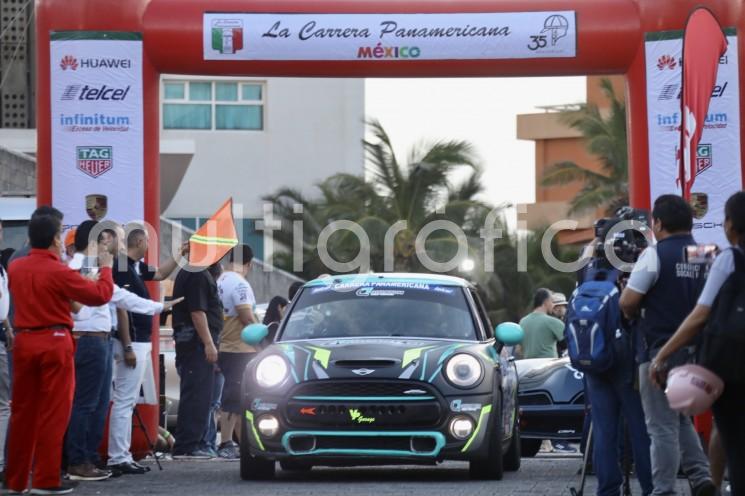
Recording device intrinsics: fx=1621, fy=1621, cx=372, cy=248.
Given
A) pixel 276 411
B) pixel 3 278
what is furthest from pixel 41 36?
pixel 276 411

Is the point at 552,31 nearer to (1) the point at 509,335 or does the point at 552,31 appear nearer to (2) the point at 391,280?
(2) the point at 391,280

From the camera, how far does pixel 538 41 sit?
48.5ft

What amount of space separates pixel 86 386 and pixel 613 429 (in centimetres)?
407

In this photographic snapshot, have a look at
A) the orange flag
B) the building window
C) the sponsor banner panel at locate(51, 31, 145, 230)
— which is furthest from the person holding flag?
the building window

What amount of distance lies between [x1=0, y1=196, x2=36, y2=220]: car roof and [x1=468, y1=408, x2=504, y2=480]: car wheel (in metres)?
7.91

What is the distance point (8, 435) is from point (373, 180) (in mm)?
30854

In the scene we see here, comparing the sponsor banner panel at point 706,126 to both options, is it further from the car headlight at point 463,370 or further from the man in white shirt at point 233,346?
the man in white shirt at point 233,346

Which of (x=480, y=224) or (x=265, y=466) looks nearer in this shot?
(x=265, y=466)

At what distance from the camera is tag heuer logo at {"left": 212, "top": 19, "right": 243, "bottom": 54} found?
48.4ft

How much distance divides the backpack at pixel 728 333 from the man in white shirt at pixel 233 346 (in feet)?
25.8

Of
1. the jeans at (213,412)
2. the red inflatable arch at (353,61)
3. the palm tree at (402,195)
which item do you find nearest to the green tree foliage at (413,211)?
the palm tree at (402,195)

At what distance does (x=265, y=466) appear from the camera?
11961 millimetres

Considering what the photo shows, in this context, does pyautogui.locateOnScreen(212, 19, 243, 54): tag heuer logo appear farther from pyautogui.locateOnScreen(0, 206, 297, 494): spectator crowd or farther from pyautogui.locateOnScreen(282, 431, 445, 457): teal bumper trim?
pyautogui.locateOnScreen(282, 431, 445, 457): teal bumper trim

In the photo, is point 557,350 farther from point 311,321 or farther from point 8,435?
point 8,435
